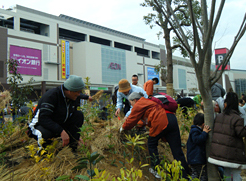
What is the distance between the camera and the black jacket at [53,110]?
2680mm

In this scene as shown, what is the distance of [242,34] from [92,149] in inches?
99.1

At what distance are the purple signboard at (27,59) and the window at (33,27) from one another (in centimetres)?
436

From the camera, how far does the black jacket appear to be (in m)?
2.68

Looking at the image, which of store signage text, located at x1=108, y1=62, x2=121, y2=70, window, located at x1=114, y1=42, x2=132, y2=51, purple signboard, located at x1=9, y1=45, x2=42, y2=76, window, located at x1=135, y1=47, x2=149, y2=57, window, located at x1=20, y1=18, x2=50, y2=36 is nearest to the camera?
purple signboard, located at x1=9, y1=45, x2=42, y2=76

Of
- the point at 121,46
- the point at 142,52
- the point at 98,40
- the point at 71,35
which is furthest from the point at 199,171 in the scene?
the point at 142,52

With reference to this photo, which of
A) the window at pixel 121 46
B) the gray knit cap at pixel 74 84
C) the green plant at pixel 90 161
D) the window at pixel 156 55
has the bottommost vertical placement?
the green plant at pixel 90 161

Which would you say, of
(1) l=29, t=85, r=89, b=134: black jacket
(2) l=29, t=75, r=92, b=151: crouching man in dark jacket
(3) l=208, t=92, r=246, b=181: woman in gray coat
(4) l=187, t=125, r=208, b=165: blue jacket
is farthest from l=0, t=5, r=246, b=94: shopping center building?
(1) l=29, t=85, r=89, b=134: black jacket

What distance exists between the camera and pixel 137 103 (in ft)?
10.1

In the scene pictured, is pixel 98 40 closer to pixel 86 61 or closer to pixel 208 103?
pixel 86 61

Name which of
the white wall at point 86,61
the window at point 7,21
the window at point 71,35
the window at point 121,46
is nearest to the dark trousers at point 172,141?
the window at point 7,21

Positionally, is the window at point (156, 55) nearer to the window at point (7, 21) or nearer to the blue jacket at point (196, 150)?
the window at point (7, 21)

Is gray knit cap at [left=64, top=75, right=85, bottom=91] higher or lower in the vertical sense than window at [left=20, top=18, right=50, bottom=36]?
lower

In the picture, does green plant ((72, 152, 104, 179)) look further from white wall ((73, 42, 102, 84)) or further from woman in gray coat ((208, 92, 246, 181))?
white wall ((73, 42, 102, 84))

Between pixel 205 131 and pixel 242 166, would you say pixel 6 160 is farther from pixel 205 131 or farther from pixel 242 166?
pixel 242 166
